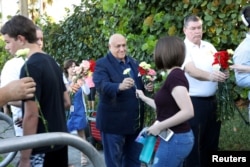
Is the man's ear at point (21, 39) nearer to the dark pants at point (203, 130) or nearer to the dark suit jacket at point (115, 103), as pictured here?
the dark suit jacket at point (115, 103)

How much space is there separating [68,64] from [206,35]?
2.54 m

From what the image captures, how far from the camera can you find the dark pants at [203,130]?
17.3 feet

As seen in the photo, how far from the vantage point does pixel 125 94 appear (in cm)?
530

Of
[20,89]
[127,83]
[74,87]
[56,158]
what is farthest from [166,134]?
[74,87]

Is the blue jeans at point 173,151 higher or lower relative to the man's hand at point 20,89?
lower

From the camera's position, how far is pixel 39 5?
2495cm

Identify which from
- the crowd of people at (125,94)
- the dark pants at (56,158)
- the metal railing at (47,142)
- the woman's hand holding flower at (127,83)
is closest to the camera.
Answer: the metal railing at (47,142)

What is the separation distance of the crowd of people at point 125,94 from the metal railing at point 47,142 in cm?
31

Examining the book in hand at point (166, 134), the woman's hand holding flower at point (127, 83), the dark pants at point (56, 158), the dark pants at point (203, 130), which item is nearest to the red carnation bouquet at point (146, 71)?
the woman's hand holding flower at point (127, 83)

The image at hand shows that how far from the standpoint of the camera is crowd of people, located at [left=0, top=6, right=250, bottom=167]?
3648mm

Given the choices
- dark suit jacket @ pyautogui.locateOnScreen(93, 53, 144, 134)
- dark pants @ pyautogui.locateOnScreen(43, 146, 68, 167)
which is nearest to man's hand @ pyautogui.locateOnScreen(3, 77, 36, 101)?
dark pants @ pyautogui.locateOnScreen(43, 146, 68, 167)

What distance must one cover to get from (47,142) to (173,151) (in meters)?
1.68

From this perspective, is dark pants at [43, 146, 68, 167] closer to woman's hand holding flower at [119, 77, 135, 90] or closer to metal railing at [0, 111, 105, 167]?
metal railing at [0, 111, 105, 167]

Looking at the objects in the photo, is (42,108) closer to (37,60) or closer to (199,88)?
(37,60)
